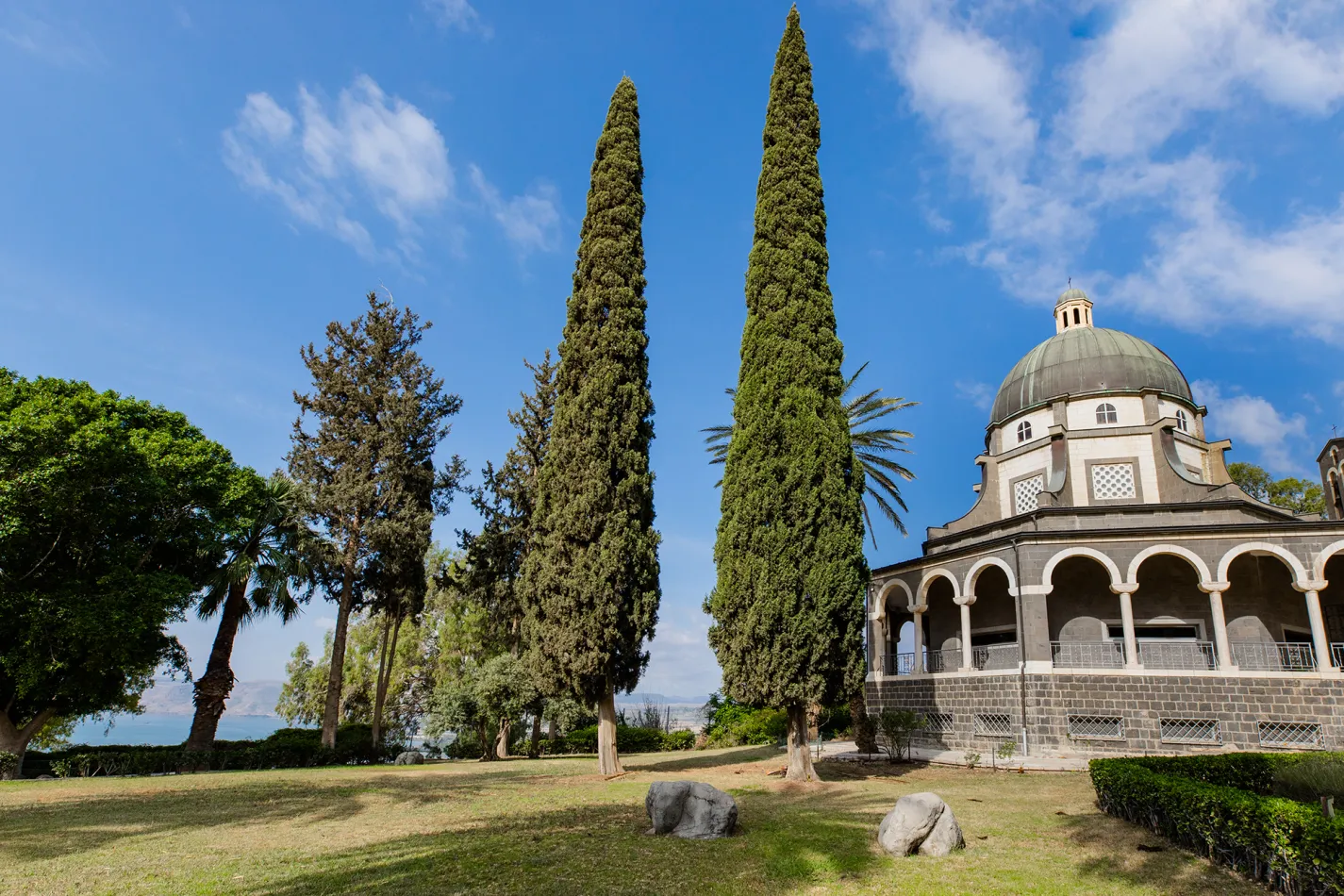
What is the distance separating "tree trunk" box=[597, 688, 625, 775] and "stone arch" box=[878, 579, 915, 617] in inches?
452

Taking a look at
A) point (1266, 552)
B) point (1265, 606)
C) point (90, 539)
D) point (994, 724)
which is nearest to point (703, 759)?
point (994, 724)

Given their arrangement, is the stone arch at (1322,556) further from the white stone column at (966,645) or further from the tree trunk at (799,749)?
the tree trunk at (799,749)

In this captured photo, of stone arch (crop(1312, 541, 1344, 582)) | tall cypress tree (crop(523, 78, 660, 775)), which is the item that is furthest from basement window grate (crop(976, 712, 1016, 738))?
tall cypress tree (crop(523, 78, 660, 775))

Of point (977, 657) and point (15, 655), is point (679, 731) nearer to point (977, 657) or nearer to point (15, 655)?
point (977, 657)

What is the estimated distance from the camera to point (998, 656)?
2150 centimetres

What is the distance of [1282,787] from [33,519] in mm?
26548

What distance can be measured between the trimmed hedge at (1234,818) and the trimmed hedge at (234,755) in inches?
861

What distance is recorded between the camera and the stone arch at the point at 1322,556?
749 inches

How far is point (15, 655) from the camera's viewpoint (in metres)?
18.9

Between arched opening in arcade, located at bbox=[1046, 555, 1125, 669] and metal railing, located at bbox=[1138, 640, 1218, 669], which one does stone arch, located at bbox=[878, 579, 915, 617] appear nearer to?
arched opening in arcade, located at bbox=[1046, 555, 1125, 669]

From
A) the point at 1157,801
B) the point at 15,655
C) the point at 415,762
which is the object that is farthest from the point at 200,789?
the point at 1157,801

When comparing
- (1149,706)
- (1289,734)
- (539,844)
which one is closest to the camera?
(539,844)

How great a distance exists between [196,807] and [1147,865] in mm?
13890

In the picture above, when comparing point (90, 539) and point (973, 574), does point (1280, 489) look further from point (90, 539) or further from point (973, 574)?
point (90, 539)
